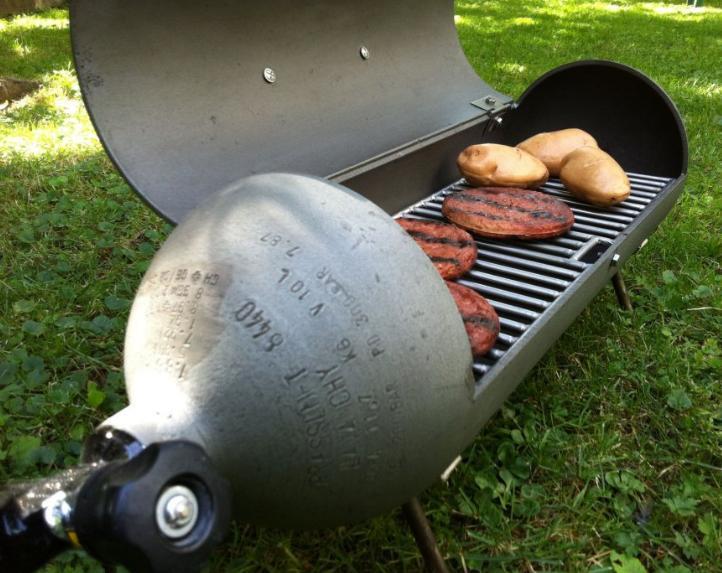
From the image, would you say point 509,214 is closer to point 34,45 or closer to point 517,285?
point 517,285

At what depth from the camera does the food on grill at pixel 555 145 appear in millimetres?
2406

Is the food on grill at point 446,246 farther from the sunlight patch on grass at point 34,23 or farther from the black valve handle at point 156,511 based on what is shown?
the sunlight patch on grass at point 34,23

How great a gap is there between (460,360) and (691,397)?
4.17 feet

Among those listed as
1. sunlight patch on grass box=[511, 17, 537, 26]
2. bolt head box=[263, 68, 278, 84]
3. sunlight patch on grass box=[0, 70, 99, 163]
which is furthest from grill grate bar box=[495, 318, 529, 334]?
sunlight patch on grass box=[511, 17, 537, 26]

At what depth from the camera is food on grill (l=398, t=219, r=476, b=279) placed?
174cm

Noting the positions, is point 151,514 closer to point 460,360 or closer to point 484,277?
point 460,360

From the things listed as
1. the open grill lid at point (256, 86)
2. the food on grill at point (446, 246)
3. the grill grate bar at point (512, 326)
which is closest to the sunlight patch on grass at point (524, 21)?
the open grill lid at point (256, 86)

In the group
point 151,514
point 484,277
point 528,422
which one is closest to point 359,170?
point 484,277

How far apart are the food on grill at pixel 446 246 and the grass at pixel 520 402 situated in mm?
480

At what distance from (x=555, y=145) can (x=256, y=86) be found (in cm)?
118

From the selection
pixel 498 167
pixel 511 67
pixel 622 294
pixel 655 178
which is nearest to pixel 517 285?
pixel 498 167

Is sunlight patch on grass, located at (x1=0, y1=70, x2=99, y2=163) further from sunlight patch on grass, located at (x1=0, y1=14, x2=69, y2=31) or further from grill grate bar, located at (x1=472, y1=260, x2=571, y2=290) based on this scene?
grill grate bar, located at (x1=472, y1=260, x2=571, y2=290)

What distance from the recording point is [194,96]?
1.72 meters

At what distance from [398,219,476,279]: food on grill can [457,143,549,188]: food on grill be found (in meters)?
0.39
